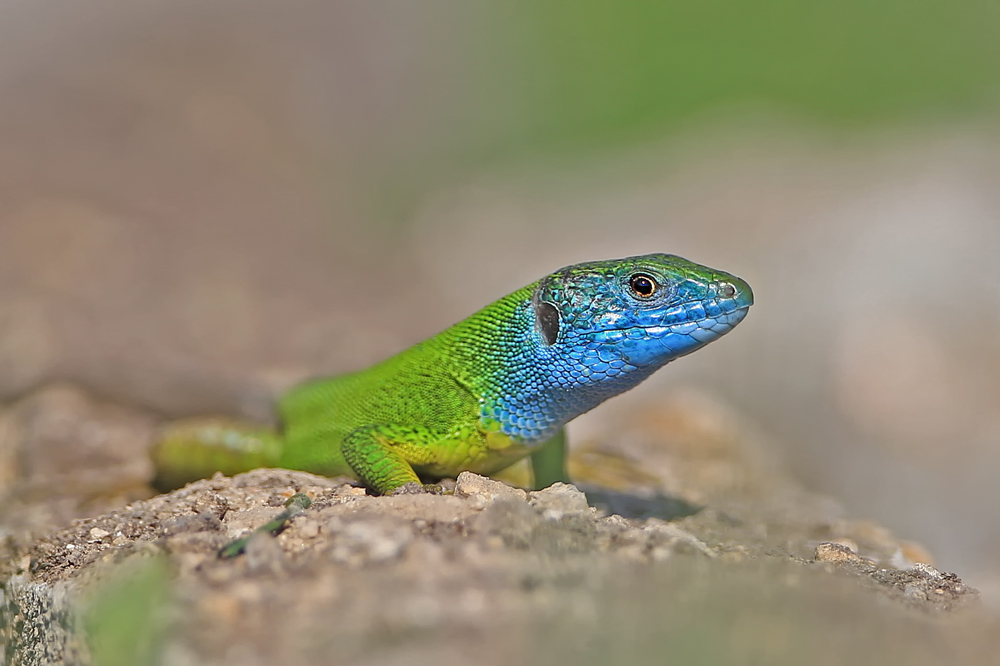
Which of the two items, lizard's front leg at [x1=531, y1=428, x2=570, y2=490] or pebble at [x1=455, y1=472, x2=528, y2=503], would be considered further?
lizard's front leg at [x1=531, y1=428, x2=570, y2=490]

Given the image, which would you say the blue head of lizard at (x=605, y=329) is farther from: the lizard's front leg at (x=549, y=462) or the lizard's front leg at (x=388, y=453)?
the lizard's front leg at (x=549, y=462)

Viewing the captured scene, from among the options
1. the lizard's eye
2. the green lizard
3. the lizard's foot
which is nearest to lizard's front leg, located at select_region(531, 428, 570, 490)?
the green lizard

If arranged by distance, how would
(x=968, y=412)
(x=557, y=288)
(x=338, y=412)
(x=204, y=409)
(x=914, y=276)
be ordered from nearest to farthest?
(x=557, y=288) < (x=338, y=412) < (x=204, y=409) < (x=968, y=412) < (x=914, y=276)

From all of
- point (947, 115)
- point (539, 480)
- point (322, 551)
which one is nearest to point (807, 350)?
point (539, 480)

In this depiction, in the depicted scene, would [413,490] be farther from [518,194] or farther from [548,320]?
[518,194]

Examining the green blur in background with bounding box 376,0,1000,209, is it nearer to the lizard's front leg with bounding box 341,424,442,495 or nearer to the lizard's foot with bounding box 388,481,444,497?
the lizard's front leg with bounding box 341,424,442,495

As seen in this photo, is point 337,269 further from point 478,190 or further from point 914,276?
point 914,276
